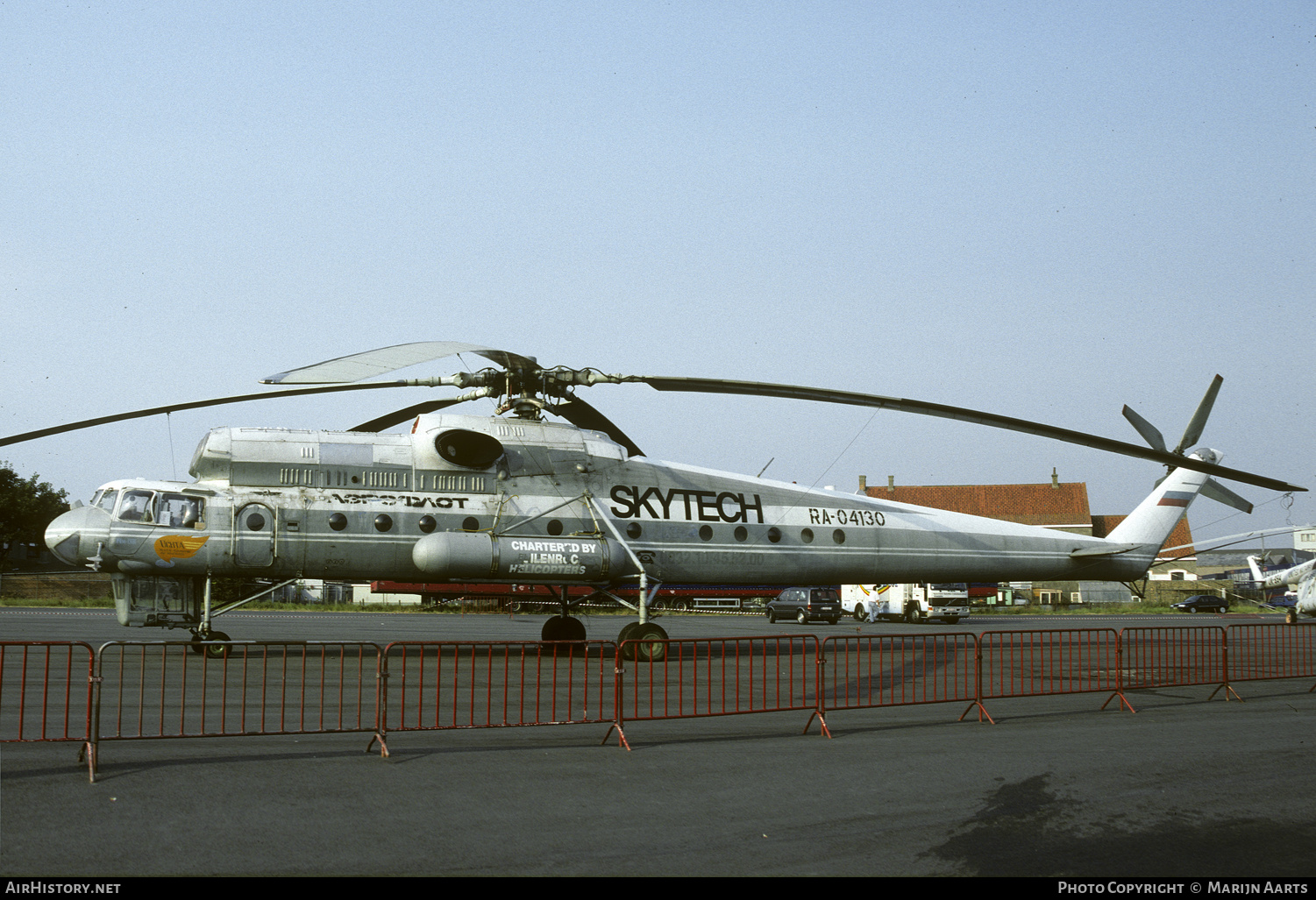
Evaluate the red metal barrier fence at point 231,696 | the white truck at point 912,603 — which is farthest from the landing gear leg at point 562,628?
the white truck at point 912,603

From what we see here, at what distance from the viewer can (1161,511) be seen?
22156 millimetres

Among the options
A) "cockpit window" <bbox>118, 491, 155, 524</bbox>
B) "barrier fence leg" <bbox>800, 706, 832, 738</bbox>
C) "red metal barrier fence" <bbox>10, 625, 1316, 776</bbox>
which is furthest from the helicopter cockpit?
"barrier fence leg" <bbox>800, 706, 832, 738</bbox>

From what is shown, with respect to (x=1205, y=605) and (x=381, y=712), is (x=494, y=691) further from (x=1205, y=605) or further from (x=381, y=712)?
(x=1205, y=605)

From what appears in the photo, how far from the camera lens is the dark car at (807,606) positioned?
37.5 m

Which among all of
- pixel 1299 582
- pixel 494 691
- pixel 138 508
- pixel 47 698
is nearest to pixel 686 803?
pixel 494 691

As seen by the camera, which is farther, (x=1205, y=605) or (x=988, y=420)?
(x=1205, y=605)

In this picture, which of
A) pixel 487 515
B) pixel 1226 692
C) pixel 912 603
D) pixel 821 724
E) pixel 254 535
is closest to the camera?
pixel 821 724

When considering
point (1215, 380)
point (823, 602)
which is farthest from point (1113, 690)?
point (823, 602)

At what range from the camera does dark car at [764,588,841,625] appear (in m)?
37.5

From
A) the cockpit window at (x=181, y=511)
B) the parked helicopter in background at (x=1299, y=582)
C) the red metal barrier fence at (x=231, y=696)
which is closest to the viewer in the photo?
the red metal barrier fence at (x=231, y=696)

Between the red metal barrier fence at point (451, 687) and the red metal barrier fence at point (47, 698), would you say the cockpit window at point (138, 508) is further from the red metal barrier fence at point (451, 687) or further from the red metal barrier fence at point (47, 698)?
the red metal barrier fence at point (47, 698)

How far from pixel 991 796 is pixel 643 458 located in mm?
11946

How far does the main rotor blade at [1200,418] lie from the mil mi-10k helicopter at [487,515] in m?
0.04

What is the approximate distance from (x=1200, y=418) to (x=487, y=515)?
13662 millimetres
